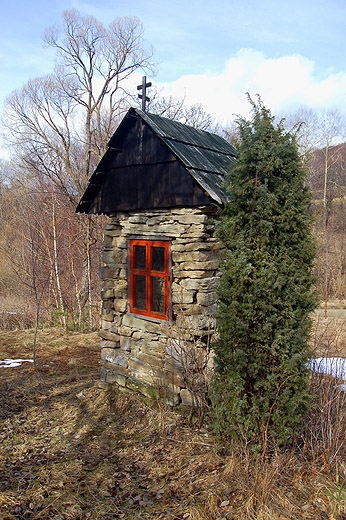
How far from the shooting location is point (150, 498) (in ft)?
12.8

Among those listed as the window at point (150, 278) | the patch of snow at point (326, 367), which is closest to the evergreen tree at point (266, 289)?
the patch of snow at point (326, 367)

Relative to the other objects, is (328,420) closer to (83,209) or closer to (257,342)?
(257,342)

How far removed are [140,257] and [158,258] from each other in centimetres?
44

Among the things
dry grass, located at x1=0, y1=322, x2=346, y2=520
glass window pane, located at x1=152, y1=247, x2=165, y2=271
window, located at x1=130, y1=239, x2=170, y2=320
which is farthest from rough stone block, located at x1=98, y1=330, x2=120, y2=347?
glass window pane, located at x1=152, y1=247, x2=165, y2=271

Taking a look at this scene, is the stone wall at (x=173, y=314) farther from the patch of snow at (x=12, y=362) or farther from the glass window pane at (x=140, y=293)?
the patch of snow at (x=12, y=362)

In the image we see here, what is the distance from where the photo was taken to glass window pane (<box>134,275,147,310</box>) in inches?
237

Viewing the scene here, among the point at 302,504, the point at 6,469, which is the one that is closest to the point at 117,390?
the point at 6,469

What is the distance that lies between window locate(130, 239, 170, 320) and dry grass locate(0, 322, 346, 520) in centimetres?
136

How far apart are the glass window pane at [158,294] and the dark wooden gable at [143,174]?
1075 mm

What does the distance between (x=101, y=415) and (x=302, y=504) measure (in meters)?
3.20

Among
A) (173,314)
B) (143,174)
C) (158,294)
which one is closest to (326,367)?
(173,314)

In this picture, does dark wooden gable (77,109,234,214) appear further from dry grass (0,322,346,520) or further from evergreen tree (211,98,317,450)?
dry grass (0,322,346,520)

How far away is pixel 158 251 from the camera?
18.9ft

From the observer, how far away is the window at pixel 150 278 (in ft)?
18.4
